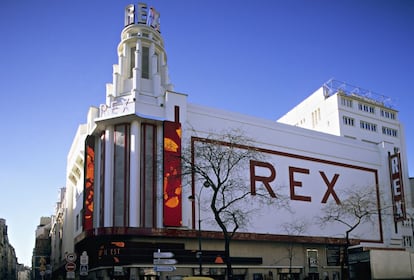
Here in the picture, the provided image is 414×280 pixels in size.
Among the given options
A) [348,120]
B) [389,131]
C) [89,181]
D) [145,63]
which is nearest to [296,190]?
[348,120]

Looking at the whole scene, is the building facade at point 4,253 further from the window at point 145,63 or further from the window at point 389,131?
the window at point 389,131

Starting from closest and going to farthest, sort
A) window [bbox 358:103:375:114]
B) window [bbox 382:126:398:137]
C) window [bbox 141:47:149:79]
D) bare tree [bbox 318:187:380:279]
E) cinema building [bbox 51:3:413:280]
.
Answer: cinema building [bbox 51:3:413:280], window [bbox 141:47:149:79], bare tree [bbox 318:187:380:279], window [bbox 358:103:375:114], window [bbox 382:126:398:137]

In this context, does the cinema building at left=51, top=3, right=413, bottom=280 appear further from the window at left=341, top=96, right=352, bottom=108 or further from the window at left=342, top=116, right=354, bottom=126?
the window at left=341, top=96, right=352, bottom=108

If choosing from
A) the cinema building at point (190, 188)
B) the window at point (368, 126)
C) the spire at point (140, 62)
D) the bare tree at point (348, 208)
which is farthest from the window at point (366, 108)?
the spire at point (140, 62)

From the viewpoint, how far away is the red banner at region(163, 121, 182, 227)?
40.6 meters

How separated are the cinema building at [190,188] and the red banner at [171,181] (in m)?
0.09

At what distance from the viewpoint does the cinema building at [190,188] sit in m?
40.4

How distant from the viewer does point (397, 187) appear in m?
59.5

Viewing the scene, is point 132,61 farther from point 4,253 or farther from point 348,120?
point 4,253

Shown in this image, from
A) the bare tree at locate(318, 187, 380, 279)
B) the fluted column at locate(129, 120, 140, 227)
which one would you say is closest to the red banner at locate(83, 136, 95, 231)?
the fluted column at locate(129, 120, 140, 227)

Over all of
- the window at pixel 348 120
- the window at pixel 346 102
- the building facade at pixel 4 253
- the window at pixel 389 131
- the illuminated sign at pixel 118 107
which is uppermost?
the window at pixel 346 102

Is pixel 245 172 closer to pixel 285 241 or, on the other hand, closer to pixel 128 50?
pixel 285 241

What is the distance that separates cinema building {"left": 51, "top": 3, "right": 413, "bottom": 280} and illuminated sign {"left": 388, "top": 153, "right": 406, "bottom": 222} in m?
0.12

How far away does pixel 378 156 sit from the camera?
2383 inches
